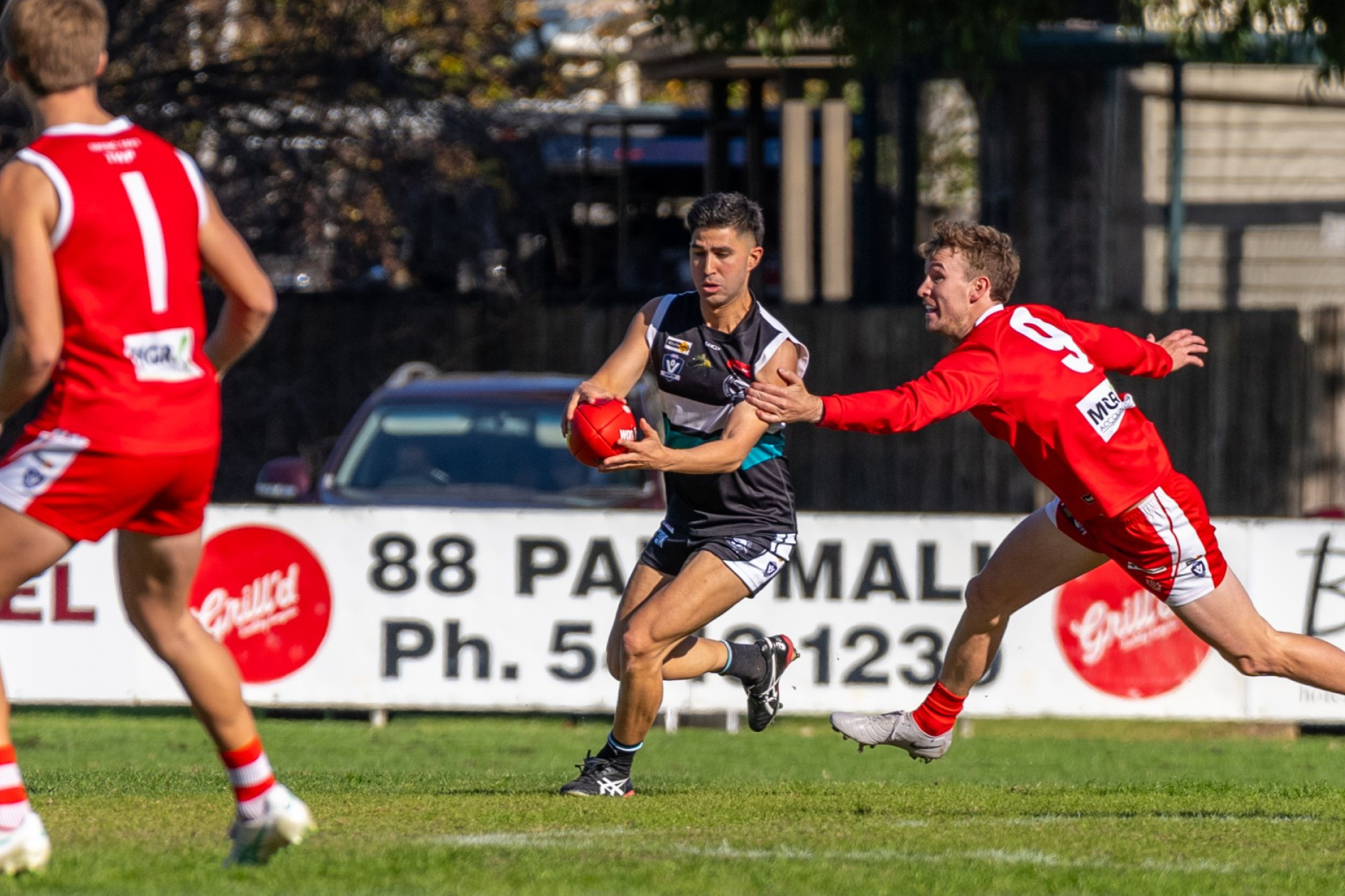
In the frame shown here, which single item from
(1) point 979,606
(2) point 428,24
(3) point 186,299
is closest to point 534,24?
(2) point 428,24

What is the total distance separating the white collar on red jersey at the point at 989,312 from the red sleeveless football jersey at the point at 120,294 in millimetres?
2846

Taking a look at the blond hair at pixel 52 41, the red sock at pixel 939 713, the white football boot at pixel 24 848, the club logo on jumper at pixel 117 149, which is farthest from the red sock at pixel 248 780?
the red sock at pixel 939 713

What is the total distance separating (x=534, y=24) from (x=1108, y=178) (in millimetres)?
5820

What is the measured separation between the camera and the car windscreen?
511 inches

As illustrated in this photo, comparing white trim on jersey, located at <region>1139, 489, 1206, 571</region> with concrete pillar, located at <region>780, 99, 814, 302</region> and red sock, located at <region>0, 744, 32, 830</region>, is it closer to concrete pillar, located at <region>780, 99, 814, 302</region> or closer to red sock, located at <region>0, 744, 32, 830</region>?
red sock, located at <region>0, 744, 32, 830</region>

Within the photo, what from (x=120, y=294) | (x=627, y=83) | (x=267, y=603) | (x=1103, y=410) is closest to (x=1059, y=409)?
(x=1103, y=410)

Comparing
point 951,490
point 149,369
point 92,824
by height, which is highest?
point 149,369

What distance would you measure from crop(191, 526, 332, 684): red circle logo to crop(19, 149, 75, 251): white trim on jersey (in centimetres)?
791

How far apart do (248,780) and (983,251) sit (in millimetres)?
3099

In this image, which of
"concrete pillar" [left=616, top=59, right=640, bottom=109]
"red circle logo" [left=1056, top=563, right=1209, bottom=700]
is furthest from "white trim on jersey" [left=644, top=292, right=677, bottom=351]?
"concrete pillar" [left=616, top=59, right=640, bottom=109]

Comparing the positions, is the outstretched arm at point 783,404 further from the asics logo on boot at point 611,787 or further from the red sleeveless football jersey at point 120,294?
the asics logo on boot at point 611,787

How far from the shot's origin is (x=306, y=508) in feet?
41.6

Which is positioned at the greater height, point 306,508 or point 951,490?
point 306,508

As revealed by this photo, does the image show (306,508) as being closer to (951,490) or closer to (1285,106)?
(951,490)
